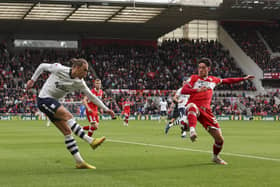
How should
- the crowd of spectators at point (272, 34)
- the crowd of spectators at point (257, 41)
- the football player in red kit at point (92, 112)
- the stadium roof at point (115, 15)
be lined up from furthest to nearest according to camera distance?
1. the crowd of spectators at point (272, 34)
2. the crowd of spectators at point (257, 41)
3. the stadium roof at point (115, 15)
4. the football player in red kit at point (92, 112)

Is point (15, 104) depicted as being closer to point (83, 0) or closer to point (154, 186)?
point (83, 0)

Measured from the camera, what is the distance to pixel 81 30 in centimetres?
6606

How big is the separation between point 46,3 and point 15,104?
32.2 ft

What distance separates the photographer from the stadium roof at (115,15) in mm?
52625

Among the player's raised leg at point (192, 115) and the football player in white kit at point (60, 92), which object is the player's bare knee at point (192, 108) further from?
the football player in white kit at point (60, 92)

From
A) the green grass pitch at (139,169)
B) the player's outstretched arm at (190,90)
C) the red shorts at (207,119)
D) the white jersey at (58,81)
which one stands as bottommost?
the green grass pitch at (139,169)

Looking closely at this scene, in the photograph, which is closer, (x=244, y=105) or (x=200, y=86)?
(x=200, y=86)

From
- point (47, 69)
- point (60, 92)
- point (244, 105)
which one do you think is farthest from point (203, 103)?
point (244, 105)

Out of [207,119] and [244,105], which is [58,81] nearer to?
[207,119]

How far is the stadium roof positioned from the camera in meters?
52.6

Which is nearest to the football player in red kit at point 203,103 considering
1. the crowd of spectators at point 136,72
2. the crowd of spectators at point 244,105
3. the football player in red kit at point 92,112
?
the football player in red kit at point 92,112

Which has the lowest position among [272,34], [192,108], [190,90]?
[192,108]

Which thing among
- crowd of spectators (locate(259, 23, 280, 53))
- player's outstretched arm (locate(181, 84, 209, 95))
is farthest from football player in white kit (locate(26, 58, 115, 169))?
crowd of spectators (locate(259, 23, 280, 53))

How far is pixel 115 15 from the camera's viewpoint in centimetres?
5744
